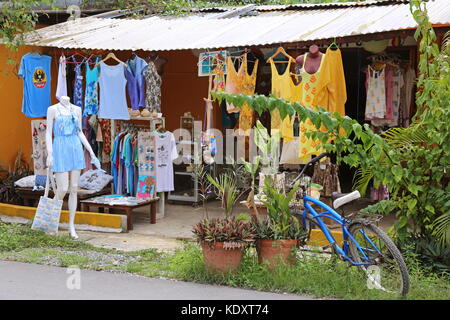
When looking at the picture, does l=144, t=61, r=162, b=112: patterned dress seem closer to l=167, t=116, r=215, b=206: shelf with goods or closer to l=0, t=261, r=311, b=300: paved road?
l=167, t=116, r=215, b=206: shelf with goods

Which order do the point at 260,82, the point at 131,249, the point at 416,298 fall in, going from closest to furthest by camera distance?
the point at 416,298 → the point at 131,249 → the point at 260,82

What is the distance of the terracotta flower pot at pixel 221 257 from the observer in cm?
670

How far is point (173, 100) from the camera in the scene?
13578 mm

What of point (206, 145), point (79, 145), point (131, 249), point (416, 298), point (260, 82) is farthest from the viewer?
point (260, 82)

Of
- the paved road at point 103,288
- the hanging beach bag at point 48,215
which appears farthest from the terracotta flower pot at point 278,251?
the hanging beach bag at point 48,215

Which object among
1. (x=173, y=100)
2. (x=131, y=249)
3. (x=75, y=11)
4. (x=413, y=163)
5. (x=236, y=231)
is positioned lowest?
(x=131, y=249)

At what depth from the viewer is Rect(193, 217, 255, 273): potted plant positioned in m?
6.67

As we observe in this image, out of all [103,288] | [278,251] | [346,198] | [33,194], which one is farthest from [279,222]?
[33,194]

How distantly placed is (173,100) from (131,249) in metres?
5.50

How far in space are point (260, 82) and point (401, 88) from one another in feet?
10.3

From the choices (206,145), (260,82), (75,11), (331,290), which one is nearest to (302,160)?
(206,145)

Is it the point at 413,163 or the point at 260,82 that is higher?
the point at 260,82

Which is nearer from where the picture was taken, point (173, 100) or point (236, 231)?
point (236, 231)

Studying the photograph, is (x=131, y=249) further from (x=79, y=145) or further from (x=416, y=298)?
(x=416, y=298)
